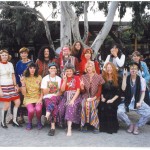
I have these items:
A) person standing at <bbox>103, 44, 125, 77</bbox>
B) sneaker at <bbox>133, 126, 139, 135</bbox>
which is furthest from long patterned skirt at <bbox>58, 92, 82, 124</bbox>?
person standing at <bbox>103, 44, 125, 77</bbox>

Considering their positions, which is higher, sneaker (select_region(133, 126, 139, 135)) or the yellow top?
the yellow top

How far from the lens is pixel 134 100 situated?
17.2 ft

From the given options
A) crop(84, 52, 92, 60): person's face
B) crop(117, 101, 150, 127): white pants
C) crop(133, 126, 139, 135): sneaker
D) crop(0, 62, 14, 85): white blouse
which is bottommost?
crop(133, 126, 139, 135): sneaker

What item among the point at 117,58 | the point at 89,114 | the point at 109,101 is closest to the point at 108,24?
the point at 117,58

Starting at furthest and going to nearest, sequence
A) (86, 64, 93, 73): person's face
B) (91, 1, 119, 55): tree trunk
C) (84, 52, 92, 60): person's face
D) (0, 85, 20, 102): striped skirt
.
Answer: (91, 1, 119, 55): tree trunk, (84, 52, 92, 60): person's face, (0, 85, 20, 102): striped skirt, (86, 64, 93, 73): person's face

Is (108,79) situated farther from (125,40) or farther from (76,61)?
(125,40)

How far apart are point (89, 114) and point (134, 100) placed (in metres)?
0.89

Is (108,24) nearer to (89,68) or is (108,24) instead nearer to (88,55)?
(88,55)

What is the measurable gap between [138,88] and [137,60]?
80 cm

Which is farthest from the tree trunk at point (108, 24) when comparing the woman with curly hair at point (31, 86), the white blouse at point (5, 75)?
the white blouse at point (5, 75)

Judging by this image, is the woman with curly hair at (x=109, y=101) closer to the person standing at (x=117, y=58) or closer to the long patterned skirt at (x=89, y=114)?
the long patterned skirt at (x=89, y=114)

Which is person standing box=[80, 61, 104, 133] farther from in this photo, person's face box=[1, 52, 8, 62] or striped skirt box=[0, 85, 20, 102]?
person's face box=[1, 52, 8, 62]

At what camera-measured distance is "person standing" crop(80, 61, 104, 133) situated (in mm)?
5086

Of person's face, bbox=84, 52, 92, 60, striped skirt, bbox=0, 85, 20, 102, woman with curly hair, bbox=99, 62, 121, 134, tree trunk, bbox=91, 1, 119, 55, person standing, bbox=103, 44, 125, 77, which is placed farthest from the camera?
tree trunk, bbox=91, 1, 119, 55
